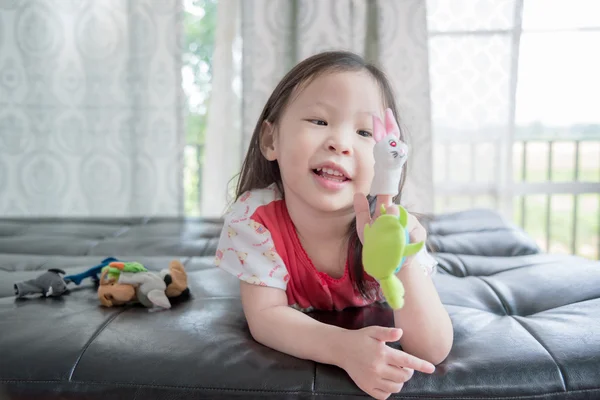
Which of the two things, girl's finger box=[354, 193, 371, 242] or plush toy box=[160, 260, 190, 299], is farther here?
plush toy box=[160, 260, 190, 299]

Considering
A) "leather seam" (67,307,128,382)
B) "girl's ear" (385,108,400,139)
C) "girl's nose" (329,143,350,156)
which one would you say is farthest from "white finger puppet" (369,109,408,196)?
"leather seam" (67,307,128,382)

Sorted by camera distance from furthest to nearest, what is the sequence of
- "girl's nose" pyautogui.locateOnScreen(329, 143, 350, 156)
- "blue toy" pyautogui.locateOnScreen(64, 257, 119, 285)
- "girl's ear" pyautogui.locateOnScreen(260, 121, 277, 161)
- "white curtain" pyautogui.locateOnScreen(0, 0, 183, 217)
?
"white curtain" pyautogui.locateOnScreen(0, 0, 183, 217), "blue toy" pyautogui.locateOnScreen(64, 257, 119, 285), "girl's ear" pyautogui.locateOnScreen(260, 121, 277, 161), "girl's nose" pyautogui.locateOnScreen(329, 143, 350, 156)

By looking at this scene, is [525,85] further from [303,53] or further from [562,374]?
[562,374]

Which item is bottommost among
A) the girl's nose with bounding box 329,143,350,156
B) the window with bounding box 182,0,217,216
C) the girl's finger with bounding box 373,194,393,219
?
the girl's finger with bounding box 373,194,393,219

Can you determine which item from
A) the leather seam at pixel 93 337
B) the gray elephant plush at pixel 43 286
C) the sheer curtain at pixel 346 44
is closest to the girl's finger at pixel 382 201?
the leather seam at pixel 93 337

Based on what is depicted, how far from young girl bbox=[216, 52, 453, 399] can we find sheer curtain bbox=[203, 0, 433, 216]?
1846 mm

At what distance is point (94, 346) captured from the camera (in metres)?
0.85

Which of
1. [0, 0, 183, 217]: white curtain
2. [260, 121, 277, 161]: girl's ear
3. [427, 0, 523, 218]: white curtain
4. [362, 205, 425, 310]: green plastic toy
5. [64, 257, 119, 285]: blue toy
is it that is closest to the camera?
[362, 205, 425, 310]: green plastic toy

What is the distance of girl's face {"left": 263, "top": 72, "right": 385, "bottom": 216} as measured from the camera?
0.93m

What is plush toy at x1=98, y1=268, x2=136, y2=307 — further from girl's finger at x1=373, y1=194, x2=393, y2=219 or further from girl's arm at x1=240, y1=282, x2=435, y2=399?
girl's finger at x1=373, y1=194, x2=393, y2=219

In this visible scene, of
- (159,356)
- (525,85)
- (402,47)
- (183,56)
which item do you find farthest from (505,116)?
(159,356)

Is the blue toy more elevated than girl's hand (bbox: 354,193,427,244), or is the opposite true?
girl's hand (bbox: 354,193,427,244)

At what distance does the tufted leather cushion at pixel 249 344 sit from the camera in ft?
2.54

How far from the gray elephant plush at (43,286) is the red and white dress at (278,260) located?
0.35 meters
